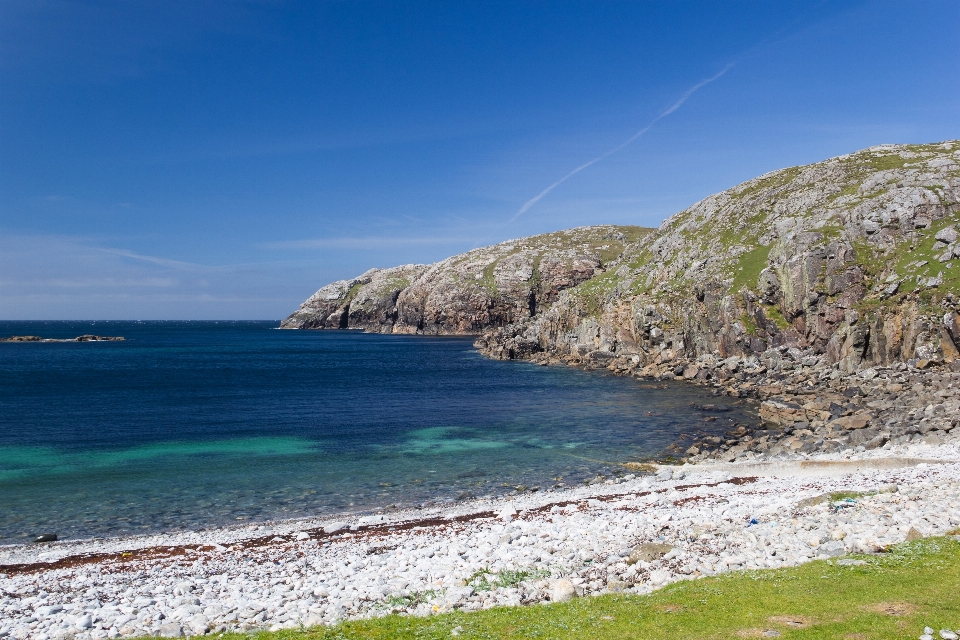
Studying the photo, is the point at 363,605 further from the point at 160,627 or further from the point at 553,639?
the point at 553,639

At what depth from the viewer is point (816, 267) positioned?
84.6 metres

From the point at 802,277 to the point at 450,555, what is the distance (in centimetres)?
7999

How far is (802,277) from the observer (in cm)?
8556

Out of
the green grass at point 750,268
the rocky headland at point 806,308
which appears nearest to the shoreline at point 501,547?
the rocky headland at point 806,308

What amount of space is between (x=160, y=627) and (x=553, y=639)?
36.6 ft

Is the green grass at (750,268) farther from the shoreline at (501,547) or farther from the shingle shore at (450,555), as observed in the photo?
the shingle shore at (450,555)

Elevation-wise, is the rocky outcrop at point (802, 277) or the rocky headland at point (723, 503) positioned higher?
the rocky outcrop at point (802, 277)

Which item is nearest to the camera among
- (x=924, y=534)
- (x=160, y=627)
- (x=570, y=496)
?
(x=160, y=627)

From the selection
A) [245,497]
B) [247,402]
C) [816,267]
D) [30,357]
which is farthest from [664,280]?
[30,357]

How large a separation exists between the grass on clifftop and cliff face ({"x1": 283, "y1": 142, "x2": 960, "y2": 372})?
63.1 metres

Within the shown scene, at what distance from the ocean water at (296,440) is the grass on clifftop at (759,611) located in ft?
69.7

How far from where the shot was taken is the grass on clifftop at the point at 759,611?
12680mm

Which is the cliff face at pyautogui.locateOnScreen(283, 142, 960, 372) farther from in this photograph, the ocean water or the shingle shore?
the shingle shore

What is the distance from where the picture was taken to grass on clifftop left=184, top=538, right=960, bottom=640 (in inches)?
499
